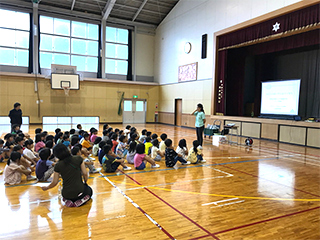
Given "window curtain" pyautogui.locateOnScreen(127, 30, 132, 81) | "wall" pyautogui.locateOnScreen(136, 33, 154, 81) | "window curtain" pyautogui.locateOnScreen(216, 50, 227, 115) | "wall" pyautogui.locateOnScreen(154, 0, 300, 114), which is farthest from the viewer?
"wall" pyautogui.locateOnScreen(136, 33, 154, 81)

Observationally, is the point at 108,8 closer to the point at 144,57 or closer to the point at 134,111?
the point at 144,57

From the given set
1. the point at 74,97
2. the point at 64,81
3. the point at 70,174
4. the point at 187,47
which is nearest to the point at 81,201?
the point at 70,174

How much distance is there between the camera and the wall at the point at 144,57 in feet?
71.7

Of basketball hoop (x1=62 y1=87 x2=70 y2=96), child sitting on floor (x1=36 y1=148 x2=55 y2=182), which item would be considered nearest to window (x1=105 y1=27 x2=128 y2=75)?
basketball hoop (x1=62 y1=87 x2=70 y2=96)

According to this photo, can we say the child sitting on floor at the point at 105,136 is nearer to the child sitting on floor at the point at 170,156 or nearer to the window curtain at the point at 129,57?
the child sitting on floor at the point at 170,156

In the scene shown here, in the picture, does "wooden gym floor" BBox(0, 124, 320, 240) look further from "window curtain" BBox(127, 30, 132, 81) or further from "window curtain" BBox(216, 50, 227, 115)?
"window curtain" BBox(127, 30, 132, 81)

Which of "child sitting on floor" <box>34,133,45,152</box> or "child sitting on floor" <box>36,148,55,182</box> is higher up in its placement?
"child sitting on floor" <box>34,133,45,152</box>

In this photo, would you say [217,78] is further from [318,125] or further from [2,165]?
[2,165]

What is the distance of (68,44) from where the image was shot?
62.4 ft

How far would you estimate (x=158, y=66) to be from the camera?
72.2 ft

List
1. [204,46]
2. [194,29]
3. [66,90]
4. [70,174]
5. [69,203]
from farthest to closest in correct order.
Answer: [66,90]
[194,29]
[204,46]
[69,203]
[70,174]

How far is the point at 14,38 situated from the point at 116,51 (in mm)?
7724

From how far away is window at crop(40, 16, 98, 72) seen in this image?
1825 centimetres

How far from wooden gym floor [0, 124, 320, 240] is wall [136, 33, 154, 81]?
1714 centimetres
